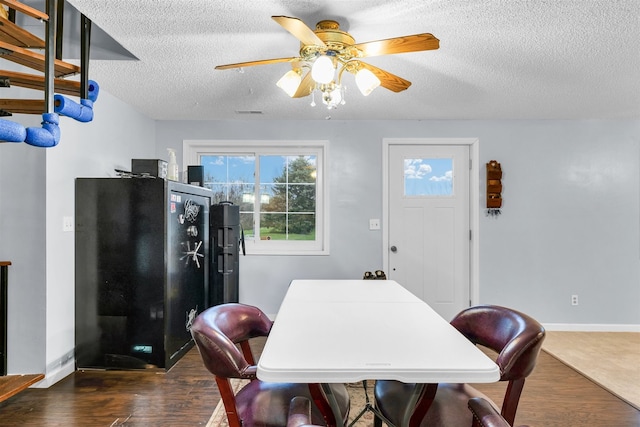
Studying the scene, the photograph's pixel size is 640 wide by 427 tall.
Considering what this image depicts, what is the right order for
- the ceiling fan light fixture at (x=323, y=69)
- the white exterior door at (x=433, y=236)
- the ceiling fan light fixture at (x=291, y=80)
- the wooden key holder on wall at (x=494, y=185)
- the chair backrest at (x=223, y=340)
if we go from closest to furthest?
the chair backrest at (x=223, y=340), the ceiling fan light fixture at (x=323, y=69), the ceiling fan light fixture at (x=291, y=80), the wooden key holder on wall at (x=494, y=185), the white exterior door at (x=433, y=236)

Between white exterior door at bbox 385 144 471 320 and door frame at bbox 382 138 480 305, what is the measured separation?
0.14ft

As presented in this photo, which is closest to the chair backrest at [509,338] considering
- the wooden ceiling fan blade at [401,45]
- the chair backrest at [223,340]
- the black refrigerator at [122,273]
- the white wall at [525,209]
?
the chair backrest at [223,340]

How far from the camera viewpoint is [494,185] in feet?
12.6

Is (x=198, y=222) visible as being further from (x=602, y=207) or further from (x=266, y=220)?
(x=602, y=207)

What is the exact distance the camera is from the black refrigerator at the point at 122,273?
2807mm

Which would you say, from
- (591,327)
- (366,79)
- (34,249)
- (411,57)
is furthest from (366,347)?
(591,327)

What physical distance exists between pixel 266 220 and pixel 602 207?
3671mm

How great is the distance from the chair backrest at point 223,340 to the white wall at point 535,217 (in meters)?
2.36

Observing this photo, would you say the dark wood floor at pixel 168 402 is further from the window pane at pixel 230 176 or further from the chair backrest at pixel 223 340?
the window pane at pixel 230 176

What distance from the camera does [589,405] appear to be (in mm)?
2354

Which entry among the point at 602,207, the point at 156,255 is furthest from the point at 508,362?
the point at 602,207

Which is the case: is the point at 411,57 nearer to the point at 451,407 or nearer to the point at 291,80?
the point at 291,80

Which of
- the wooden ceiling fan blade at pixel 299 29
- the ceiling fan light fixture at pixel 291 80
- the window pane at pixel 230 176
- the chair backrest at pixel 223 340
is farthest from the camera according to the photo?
the window pane at pixel 230 176

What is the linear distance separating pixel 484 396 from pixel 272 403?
0.84m
